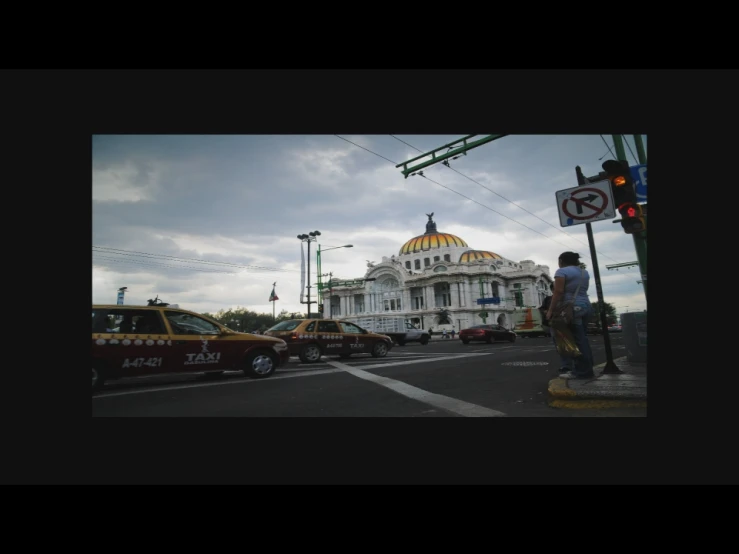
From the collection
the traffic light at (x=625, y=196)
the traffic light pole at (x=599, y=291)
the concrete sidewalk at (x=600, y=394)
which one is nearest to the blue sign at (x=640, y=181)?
the traffic light at (x=625, y=196)

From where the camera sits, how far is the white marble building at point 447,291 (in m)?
60.1

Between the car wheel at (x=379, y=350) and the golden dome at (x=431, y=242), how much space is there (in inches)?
2673

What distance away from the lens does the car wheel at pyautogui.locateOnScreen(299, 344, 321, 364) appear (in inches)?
420

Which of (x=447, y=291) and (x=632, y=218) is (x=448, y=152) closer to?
(x=632, y=218)

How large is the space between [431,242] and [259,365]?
76.4 meters

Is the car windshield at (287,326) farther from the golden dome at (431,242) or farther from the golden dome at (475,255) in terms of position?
the golden dome at (431,242)

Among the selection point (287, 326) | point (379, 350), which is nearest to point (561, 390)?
point (287, 326)

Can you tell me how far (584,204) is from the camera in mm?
5770

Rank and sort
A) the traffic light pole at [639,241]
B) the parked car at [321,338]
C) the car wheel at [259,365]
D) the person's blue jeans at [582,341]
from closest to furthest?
the person's blue jeans at [582,341]
the traffic light pole at [639,241]
the car wheel at [259,365]
the parked car at [321,338]

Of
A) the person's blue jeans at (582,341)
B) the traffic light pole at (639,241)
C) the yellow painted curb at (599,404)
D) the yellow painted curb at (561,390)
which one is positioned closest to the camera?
the yellow painted curb at (599,404)

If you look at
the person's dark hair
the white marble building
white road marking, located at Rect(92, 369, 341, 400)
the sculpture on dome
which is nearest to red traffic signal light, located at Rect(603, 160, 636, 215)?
the person's dark hair
